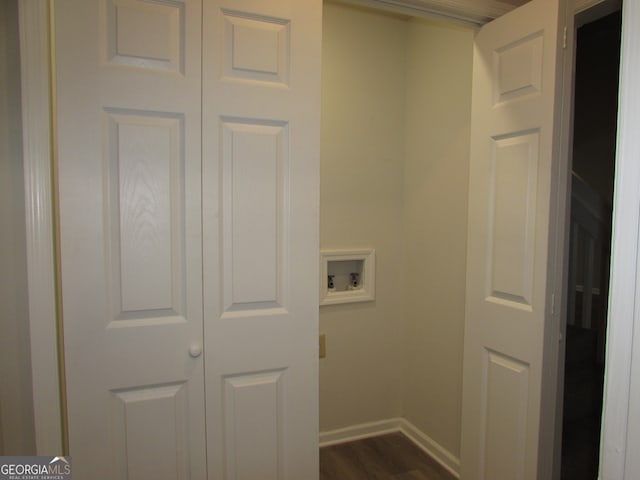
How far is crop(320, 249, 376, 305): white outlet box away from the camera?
2520 millimetres

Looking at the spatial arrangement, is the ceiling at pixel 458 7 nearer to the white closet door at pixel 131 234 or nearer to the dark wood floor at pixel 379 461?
the white closet door at pixel 131 234

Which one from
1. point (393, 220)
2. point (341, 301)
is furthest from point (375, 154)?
point (341, 301)

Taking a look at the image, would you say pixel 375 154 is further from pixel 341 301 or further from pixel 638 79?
pixel 638 79

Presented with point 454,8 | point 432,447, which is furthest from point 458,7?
point 432,447

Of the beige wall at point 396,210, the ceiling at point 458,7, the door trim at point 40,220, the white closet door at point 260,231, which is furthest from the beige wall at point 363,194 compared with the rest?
the door trim at point 40,220

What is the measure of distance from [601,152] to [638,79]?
3.56 meters

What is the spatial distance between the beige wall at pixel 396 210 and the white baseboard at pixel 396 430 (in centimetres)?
4

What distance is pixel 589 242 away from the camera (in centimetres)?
308

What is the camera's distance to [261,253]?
4.72 ft

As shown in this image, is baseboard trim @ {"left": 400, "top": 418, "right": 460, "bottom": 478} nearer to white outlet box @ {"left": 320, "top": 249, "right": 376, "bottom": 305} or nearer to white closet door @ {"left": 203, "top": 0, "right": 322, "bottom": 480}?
white outlet box @ {"left": 320, "top": 249, "right": 376, "bottom": 305}

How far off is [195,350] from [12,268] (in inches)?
24.2

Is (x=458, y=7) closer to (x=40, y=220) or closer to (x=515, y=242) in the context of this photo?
(x=515, y=242)

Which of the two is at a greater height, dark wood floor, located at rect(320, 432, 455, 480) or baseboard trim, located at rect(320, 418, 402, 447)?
baseboard trim, located at rect(320, 418, 402, 447)

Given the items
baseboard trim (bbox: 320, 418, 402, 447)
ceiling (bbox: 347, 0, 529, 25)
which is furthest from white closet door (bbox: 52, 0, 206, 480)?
baseboard trim (bbox: 320, 418, 402, 447)
